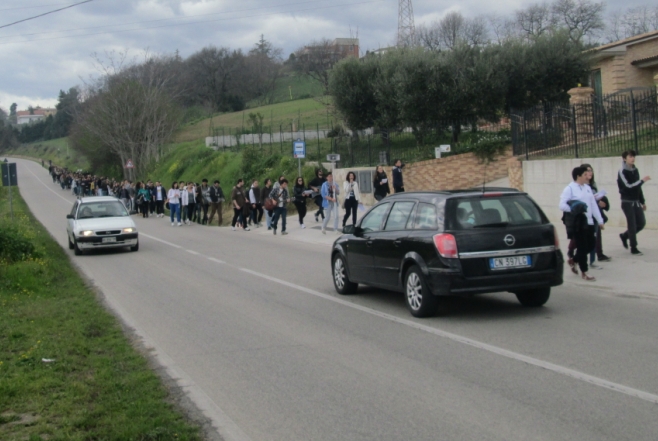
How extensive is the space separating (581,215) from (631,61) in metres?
23.6

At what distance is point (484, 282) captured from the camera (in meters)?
9.02

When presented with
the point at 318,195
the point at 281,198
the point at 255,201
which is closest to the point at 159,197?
the point at 255,201

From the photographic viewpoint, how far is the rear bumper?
895 cm

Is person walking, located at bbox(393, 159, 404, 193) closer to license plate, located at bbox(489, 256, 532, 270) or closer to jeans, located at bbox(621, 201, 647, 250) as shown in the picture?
jeans, located at bbox(621, 201, 647, 250)

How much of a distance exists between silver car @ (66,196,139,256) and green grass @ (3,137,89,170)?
298 ft

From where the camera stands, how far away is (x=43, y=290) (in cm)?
1280

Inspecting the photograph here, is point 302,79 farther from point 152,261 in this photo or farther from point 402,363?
point 402,363

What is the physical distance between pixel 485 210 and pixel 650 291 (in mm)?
3211

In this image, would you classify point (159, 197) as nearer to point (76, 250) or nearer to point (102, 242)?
point (76, 250)

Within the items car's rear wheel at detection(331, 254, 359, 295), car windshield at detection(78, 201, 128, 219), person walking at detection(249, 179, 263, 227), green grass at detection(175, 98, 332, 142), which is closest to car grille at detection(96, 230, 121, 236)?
car windshield at detection(78, 201, 128, 219)

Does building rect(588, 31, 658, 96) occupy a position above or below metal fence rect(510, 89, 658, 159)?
above

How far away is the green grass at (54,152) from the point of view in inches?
4382

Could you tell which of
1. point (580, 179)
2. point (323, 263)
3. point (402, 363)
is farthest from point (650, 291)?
point (323, 263)

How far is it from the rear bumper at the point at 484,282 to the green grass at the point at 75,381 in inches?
140
